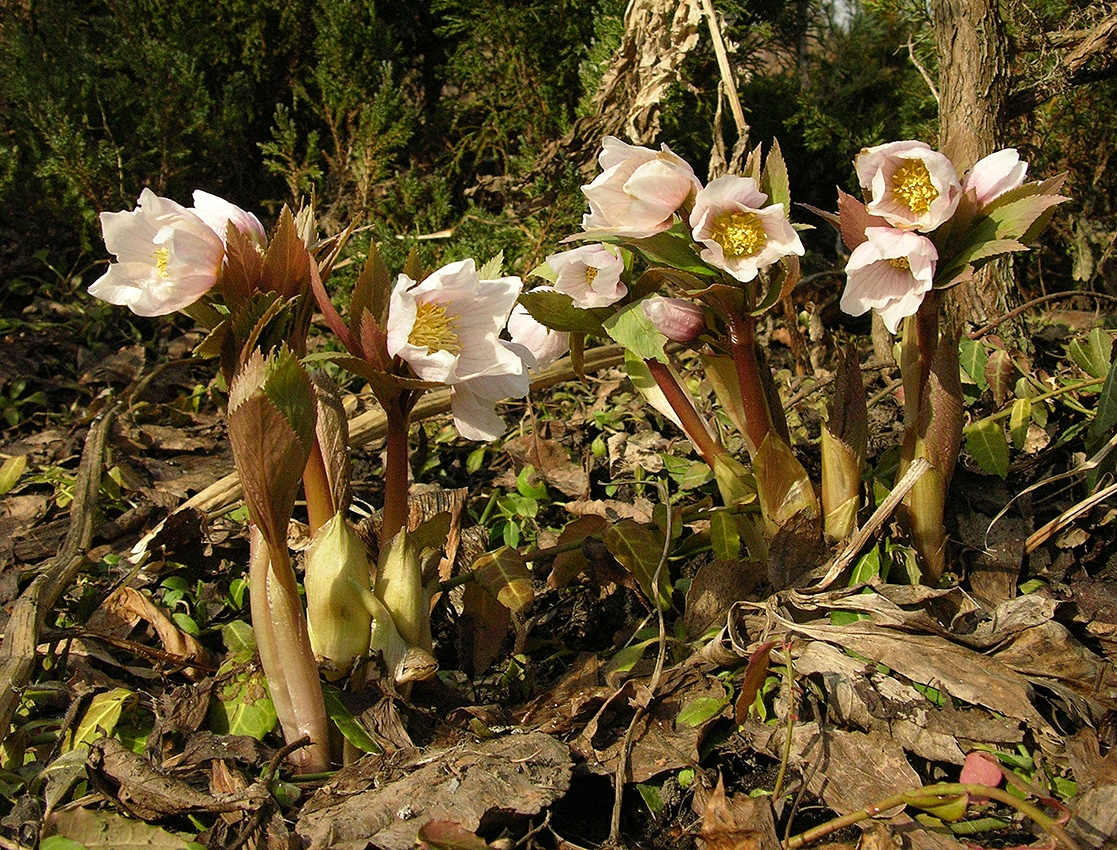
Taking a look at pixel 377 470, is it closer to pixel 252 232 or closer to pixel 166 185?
pixel 252 232

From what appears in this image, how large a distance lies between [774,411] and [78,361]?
2.42m

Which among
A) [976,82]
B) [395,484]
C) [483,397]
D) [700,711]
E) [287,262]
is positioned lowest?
[700,711]

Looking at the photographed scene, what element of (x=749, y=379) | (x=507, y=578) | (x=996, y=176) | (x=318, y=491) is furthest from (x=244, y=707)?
(x=996, y=176)

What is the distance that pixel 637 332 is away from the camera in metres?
1.44

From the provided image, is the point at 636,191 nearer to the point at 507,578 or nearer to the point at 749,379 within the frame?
the point at 749,379

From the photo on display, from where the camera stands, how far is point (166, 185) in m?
3.23

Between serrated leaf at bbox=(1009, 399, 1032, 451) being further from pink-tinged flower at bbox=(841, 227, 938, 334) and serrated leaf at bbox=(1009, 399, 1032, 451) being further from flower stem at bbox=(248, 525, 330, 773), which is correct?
flower stem at bbox=(248, 525, 330, 773)

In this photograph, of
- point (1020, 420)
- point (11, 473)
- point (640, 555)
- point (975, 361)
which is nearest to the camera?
point (640, 555)

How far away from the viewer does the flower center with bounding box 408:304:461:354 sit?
127 centimetres

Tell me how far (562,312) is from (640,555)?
0.44m

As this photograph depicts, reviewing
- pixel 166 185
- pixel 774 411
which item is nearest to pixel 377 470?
pixel 774 411

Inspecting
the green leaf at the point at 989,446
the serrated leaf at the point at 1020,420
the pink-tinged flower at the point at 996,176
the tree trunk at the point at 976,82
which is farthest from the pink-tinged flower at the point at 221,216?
the tree trunk at the point at 976,82

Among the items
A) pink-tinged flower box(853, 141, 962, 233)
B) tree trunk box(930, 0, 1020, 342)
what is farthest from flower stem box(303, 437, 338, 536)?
tree trunk box(930, 0, 1020, 342)

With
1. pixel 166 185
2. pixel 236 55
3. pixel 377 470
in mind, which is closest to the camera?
pixel 377 470
